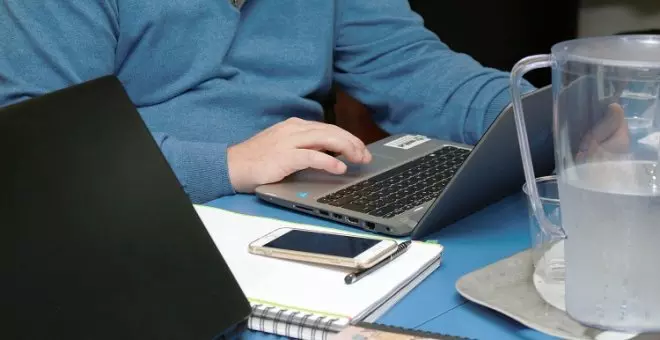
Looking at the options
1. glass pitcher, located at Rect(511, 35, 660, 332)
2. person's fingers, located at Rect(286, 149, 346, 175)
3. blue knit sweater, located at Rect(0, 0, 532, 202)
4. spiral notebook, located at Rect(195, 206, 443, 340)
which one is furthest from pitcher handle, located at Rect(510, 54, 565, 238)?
blue knit sweater, located at Rect(0, 0, 532, 202)

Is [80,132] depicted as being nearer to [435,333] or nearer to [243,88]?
[435,333]

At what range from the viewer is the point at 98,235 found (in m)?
0.58

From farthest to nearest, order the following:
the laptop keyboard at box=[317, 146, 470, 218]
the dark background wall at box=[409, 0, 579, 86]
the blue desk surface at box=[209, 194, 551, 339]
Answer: the dark background wall at box=[409, 0, 579, 86] < the laptop keyboard at box=[317, 146, 470, 218] < the blue desk surface at box=[209, 194, 551, 339]

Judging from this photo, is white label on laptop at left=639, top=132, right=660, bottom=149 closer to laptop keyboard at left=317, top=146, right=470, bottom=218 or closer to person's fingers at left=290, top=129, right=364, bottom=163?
laptop keyboard at left=317, top=146, right=470, bottom=218

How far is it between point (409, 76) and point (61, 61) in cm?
51

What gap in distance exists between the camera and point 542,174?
873mm

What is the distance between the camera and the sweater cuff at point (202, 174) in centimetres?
99

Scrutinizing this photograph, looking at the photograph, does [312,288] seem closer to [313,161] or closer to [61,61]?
[313,161]

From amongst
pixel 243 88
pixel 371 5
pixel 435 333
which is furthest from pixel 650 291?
pixel 371 5

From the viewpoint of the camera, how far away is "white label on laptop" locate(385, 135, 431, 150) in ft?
3.69

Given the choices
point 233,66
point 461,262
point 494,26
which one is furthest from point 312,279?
point 494,26

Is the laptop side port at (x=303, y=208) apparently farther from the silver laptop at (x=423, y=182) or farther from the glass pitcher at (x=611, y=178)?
the glass pitcher at (x=611, y=178)

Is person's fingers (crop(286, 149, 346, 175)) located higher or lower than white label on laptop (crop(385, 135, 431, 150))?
higher

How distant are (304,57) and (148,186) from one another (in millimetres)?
672
